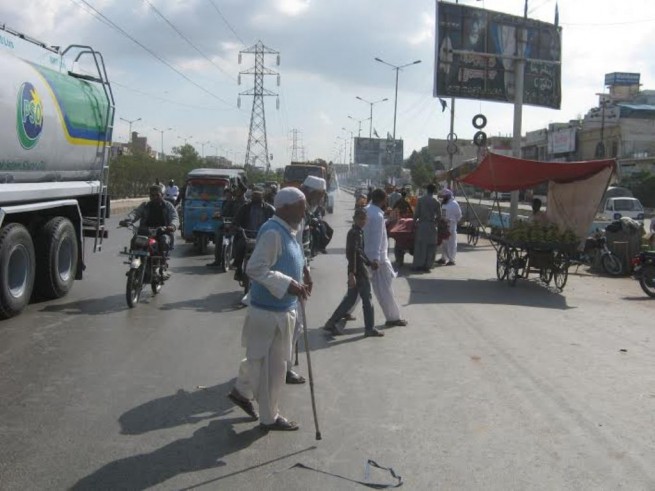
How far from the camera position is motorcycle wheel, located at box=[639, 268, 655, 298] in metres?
12.1

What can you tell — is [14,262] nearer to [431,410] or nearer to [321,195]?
[321,195]

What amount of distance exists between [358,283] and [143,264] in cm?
335

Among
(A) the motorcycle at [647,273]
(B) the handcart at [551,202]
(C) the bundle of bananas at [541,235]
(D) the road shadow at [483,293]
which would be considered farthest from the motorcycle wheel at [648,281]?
(D) the road shadow at [483,293]

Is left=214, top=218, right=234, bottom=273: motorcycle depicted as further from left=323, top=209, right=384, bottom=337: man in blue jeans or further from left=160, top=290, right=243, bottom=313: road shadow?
left=323, top=209, right=384, bottom=337: man in blue jeans

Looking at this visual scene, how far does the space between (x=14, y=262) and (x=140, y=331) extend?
1.96m

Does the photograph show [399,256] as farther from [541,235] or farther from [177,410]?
[177,410]

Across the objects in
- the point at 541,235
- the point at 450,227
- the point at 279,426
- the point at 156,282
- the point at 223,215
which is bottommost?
the point at 279,426

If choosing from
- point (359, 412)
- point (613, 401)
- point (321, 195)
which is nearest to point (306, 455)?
point (359, 412)

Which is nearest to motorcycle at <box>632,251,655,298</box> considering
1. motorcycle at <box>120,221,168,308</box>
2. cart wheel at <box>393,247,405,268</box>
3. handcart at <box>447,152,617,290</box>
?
handcart at <box>447,152,617,290</box>

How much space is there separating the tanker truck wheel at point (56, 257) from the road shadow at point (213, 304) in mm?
1521

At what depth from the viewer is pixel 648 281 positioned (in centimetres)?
1220

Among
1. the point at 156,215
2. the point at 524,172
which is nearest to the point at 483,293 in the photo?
the point at 524,172

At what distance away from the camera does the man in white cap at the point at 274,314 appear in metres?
4.63

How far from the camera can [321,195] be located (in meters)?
7.29
